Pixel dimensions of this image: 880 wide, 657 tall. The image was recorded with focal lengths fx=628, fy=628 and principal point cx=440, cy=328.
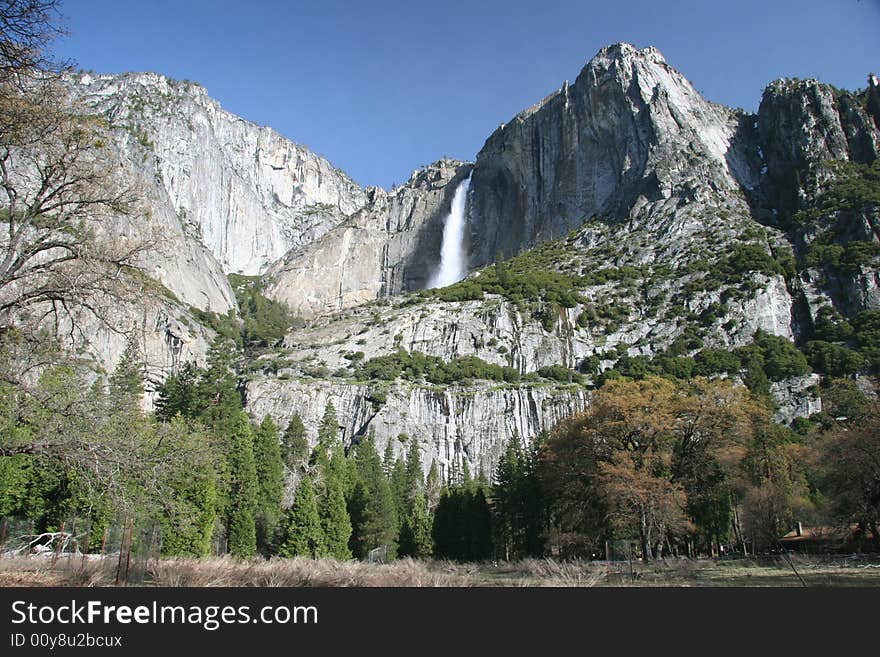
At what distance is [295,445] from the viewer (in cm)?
6575

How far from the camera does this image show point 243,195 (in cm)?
16338

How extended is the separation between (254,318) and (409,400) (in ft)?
224

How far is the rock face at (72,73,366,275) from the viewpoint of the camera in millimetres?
143250

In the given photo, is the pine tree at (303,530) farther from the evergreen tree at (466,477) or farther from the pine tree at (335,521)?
the evergreen tree at (466,477)

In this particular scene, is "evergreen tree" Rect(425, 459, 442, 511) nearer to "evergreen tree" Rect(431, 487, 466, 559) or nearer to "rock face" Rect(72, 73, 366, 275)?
"evergreen tree" Rect(431, 487, 466, 559)

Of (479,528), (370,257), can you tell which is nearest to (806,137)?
(370,257)

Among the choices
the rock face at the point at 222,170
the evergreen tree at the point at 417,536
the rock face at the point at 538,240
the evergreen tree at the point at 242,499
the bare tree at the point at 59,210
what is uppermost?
the rock face at the point at 222,170

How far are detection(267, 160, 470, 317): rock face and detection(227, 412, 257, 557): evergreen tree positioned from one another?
103 metres

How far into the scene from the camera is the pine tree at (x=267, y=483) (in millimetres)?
44406

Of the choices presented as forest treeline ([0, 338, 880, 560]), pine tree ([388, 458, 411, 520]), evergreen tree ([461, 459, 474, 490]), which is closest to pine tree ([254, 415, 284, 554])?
forest treeline ([0, 338, 880, 560])

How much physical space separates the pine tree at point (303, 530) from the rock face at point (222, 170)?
10554cm

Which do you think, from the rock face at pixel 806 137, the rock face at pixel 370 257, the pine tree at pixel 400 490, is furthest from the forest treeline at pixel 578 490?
the rock face at pixel 370 257

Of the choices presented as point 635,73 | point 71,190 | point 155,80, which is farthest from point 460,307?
point 155,80
